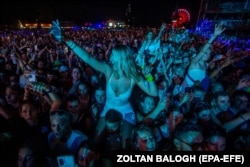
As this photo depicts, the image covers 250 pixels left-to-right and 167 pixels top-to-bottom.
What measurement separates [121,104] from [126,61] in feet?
1.60

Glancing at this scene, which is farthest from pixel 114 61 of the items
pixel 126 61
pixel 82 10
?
pixel 82 10

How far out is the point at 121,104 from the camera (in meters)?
3.43

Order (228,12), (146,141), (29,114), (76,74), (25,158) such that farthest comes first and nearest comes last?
(228,12), (76,74), (29,114), (146,141), (25,158)

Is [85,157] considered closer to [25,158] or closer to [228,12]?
[25,158]

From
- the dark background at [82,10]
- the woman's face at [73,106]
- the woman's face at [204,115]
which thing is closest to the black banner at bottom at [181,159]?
the woman's face at [204,115]

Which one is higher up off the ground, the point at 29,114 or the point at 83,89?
the point at 83,89

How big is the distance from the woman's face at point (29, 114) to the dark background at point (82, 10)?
1.97m

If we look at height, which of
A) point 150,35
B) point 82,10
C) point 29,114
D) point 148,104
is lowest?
point 29,114

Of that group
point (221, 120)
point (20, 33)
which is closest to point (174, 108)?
point (221, 120)

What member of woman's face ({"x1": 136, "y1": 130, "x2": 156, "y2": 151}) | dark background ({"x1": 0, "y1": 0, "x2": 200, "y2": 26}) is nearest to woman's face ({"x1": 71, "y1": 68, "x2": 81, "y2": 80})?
dark background ({"x1": 0, "y1": 0, "x2": 200, "y2": 26})

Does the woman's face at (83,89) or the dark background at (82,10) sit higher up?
the dark background at (82,10)

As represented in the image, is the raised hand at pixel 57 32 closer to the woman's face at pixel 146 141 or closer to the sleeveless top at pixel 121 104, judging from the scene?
the sleeveless top at pixel 121 104

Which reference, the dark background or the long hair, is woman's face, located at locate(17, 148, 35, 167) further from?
the dark background

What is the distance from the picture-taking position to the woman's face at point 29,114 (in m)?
2.94
